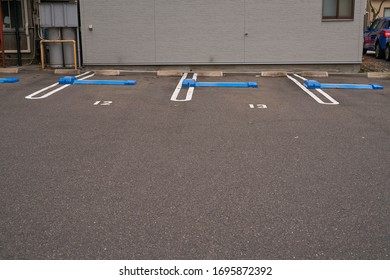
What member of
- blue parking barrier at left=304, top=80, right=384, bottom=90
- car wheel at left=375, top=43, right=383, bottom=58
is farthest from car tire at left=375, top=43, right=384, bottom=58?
blue parking barrier at left=304, top=80, right=384, bottom=90

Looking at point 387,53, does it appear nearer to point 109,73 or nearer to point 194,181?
point 109,73

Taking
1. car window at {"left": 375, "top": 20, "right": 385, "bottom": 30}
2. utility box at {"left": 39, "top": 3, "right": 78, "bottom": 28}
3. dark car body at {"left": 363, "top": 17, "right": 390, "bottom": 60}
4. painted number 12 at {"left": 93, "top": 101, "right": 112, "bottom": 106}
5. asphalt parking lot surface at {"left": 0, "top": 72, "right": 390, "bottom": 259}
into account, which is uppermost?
utility box at {"left": 39, "top": 3, "right": 78, "bottom": 28}

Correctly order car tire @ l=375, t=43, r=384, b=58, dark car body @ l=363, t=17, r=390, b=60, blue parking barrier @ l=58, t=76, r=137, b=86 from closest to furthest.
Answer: blue parking barrier @ l=58, t=76, r=137, b=86
dark car body @ l=363, t=17, r=390, b=60
car tire @ l=375, t=43, r=384, b=58

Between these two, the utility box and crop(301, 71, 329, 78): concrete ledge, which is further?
the utility box

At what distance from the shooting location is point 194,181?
16.4 feet

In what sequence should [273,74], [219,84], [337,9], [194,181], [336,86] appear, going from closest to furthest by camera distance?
[194,181], [336,86], [219,84], [273,74], [337,9]

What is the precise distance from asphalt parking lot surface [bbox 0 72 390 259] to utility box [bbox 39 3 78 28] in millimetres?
6402

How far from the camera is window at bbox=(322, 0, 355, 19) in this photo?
1537 centimetres

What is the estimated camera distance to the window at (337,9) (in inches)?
605

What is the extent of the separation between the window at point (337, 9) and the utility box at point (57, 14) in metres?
8.03

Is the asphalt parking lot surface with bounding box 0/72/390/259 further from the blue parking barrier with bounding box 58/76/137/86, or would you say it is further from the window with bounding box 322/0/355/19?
the window with bounding box 322/0/355/19

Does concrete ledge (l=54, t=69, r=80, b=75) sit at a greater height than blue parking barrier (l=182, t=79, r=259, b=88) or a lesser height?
greater

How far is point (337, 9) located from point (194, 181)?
12.3m

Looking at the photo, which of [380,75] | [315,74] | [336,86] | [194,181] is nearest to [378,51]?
[380,75]
